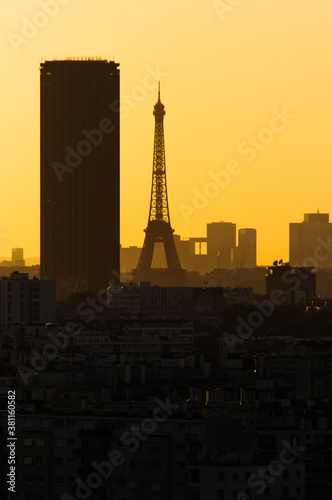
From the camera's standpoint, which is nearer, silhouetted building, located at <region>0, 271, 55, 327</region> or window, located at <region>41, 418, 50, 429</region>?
window, located at <region>41, 418, 50, 429</region>

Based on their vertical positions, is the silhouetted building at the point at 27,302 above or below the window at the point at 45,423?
above

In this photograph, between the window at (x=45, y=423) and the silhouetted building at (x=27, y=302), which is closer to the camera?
the window at (x=45, y=423)

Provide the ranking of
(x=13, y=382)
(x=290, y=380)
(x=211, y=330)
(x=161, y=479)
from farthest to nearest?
(x=211, y=330) → (x=290, y=380) → (x=13, y=382) → (x=161, y=479)

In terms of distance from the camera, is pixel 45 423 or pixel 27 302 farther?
pixel 27 302

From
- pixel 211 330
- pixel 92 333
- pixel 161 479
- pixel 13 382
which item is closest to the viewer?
pixel 161 479

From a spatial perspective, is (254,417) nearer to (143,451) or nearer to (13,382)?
(143,451)

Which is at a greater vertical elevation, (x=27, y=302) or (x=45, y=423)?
(x=27, y=302)

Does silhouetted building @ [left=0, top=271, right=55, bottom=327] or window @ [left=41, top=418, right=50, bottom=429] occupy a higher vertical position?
silhouetted building @ [left=0, top=271, right=55, bottom=327]

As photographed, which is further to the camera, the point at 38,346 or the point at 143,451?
the point at 38,346

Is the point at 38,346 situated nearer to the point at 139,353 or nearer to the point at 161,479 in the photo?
the point at 139,353

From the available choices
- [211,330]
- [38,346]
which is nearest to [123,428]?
[38,346]
